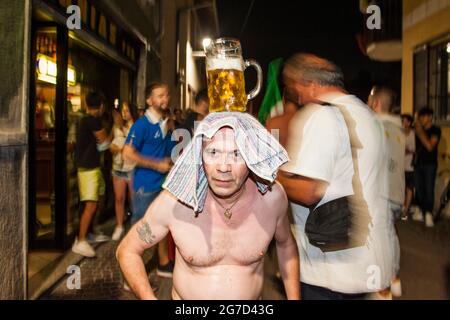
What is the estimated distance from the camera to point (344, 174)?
1.93 m

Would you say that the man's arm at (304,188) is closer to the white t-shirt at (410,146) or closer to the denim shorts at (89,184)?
the denim shorts at (89,184)

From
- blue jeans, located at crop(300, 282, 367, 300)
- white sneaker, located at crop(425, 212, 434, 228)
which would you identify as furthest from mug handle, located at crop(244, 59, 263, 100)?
→ white sneaker, located at crop(425, 212, 434, 228)

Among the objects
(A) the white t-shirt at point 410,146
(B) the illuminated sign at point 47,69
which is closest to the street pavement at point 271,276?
(A) the white t-shirt at point 410,146

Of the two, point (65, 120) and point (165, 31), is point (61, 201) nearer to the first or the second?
point (65, 120)

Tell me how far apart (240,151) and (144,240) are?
0.45 metres

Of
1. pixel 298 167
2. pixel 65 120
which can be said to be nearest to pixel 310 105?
pixel 298 167

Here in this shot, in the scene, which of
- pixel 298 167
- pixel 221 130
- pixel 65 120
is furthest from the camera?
pixel 65 120

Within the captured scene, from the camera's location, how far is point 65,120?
4.45 meters

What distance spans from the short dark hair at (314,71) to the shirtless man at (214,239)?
749mm

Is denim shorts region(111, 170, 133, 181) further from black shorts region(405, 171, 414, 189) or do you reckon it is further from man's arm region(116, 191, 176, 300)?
black shorts region(405, 171, 414, 189)

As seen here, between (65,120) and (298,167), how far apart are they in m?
3.18

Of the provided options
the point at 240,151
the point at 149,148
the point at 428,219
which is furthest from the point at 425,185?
the point at 240,151

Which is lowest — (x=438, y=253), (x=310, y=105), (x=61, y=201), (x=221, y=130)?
(x=438, y=253)

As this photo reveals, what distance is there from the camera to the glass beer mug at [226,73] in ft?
5.57
